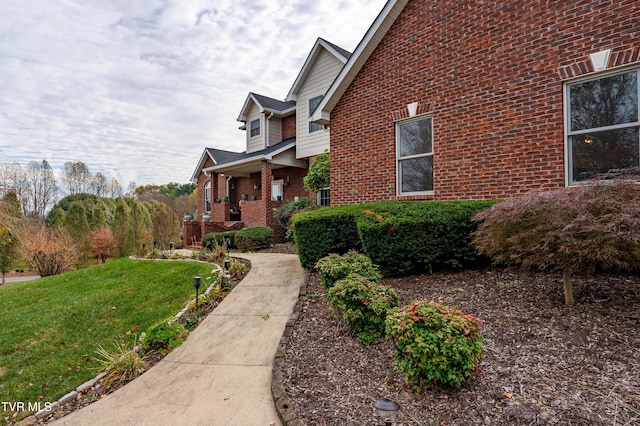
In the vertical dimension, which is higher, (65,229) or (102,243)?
(65,229)

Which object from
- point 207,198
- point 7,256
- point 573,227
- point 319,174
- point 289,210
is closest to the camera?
point 573,227

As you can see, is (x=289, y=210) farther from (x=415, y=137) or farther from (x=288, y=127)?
(x=288, y=127)

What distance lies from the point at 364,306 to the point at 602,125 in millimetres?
4998

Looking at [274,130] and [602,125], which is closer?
[602,125]

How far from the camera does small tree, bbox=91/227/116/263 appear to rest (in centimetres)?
1501

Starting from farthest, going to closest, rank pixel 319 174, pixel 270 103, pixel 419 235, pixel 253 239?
pixel 270 103, pixel 319 174, pixel 253 239, pixel 419 235

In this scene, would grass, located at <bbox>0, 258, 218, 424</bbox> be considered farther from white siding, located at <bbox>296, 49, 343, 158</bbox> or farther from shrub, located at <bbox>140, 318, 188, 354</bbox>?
white siding, located at <bbox>296, 49, 343, 158</bbox>

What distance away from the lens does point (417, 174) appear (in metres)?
7.52

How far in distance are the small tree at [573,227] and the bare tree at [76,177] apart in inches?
1364

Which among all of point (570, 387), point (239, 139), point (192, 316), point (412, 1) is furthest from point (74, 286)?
point (239, 139)

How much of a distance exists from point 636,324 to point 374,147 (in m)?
5.81

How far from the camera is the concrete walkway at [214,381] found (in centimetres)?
292

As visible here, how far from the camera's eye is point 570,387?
2502 mm

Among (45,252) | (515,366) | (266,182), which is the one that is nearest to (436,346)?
(515,366)
